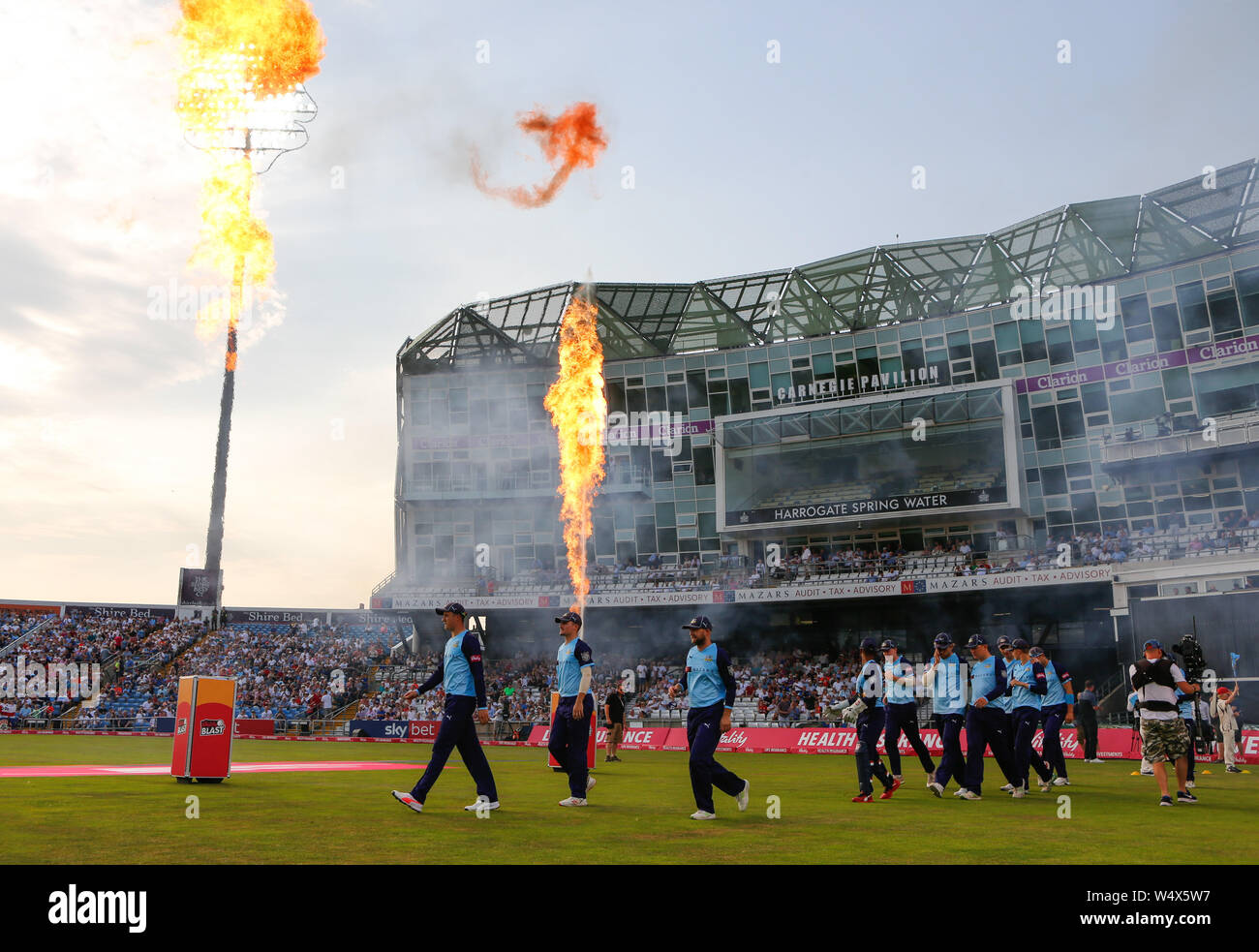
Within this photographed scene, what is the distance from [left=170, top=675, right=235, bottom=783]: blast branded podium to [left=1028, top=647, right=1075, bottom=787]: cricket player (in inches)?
486

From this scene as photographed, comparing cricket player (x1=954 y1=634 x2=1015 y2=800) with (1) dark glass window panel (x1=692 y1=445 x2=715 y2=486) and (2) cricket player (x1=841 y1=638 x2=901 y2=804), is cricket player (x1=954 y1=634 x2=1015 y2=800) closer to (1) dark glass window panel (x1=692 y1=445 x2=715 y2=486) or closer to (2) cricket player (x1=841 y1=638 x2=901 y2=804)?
(2) cricket player (x1=841 y1=638 x2=901 y2=804)

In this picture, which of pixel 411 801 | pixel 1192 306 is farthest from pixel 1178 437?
pixel 411 801

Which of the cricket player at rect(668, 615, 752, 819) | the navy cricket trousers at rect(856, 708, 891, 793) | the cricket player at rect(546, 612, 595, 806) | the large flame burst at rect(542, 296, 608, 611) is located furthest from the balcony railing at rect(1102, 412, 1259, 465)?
the cricket player at rect(668, 615, 752, 819)

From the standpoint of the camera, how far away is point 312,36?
1198 inches

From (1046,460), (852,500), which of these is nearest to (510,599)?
(852,500)

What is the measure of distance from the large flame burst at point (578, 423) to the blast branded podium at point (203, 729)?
34.9m

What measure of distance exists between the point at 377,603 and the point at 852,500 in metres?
23.7

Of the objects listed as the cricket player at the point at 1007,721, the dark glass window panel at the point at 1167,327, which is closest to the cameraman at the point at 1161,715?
the cricket player at the point at 1007,721

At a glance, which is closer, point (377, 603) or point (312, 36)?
point (312, 36)

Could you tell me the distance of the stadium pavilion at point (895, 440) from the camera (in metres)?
43.0

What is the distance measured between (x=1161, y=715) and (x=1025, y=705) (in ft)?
7.45

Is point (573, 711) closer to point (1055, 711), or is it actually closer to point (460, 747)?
point (460, 747)

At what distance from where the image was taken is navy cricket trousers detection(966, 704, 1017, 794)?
1366 centimetres
